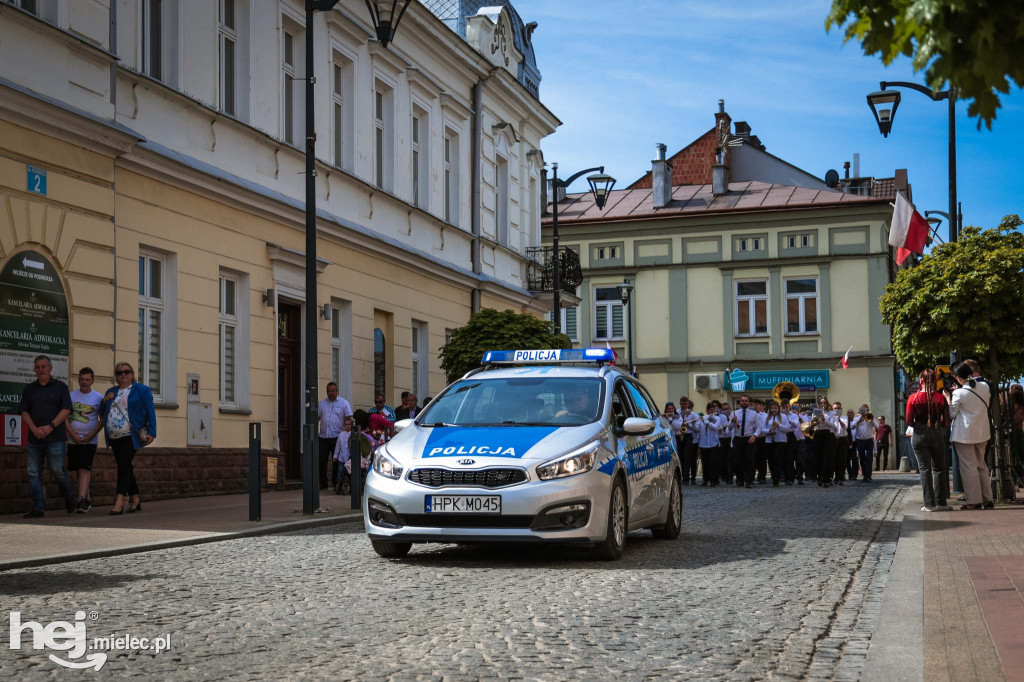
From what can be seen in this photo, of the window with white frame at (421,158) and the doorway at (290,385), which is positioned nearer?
the doorway at (290,385)

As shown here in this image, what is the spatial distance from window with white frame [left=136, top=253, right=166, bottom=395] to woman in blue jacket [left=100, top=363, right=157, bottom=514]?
9.52ft

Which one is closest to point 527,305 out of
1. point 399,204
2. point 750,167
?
point 399,204

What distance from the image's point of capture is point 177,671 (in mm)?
6039

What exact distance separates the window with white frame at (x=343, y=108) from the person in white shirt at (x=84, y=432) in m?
10.6

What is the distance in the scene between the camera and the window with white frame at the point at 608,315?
5734cm

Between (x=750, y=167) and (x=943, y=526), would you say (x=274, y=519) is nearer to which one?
(x=943, y=526)

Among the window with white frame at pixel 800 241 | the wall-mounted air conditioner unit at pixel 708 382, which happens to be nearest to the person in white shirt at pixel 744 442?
the wall-mounted air conditioner unit at pixel 708 382

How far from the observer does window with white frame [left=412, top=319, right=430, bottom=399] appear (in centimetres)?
2994

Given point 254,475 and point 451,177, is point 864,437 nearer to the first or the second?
point 451,177

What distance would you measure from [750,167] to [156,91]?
47634 millimetres

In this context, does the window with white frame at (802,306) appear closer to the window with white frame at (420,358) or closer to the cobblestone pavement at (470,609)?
the window with white frame at (420,358)

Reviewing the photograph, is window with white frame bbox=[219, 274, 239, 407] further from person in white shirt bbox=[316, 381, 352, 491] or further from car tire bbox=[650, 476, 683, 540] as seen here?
car tire bbox=[650, 476, 683, 540]

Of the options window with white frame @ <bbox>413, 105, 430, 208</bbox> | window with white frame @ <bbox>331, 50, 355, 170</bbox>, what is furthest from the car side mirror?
window with white frame @ <bbox>413, 105, 430, 208</bbox>

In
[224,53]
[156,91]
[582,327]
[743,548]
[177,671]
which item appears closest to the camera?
[177,671]
